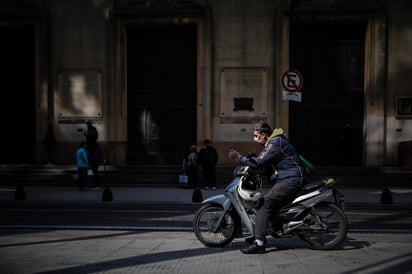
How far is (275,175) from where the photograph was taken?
5926 mm

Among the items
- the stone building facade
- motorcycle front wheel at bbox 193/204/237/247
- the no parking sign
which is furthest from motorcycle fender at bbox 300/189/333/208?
the stone building facade

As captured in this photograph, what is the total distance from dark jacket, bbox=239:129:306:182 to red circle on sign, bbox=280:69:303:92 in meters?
7.64

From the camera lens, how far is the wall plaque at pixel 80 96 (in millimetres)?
19359

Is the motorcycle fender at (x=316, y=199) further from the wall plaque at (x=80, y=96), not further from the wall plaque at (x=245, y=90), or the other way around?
the wall plaque at (x=80, y=96)

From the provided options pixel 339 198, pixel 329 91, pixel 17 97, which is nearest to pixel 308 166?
pixel 339 198

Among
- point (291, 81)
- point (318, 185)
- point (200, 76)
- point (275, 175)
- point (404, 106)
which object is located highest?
point (200, 76)

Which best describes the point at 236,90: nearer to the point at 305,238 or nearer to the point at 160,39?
the point at 160,39

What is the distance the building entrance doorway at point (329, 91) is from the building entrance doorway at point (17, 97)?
12.5 metres

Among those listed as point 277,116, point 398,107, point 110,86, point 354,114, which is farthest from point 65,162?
point 398,107

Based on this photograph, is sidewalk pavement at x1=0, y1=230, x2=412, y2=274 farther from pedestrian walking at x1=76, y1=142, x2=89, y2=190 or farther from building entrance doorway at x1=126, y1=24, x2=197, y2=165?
building entrance doorway at x1=126, y1=24, x2=197, y2=165

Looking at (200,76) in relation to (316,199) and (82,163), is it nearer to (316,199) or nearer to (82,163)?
(82,163)

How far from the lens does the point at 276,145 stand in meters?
5.86

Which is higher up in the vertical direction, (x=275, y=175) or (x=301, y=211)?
(x=275, y=175)

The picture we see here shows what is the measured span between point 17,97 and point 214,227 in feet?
56.2
